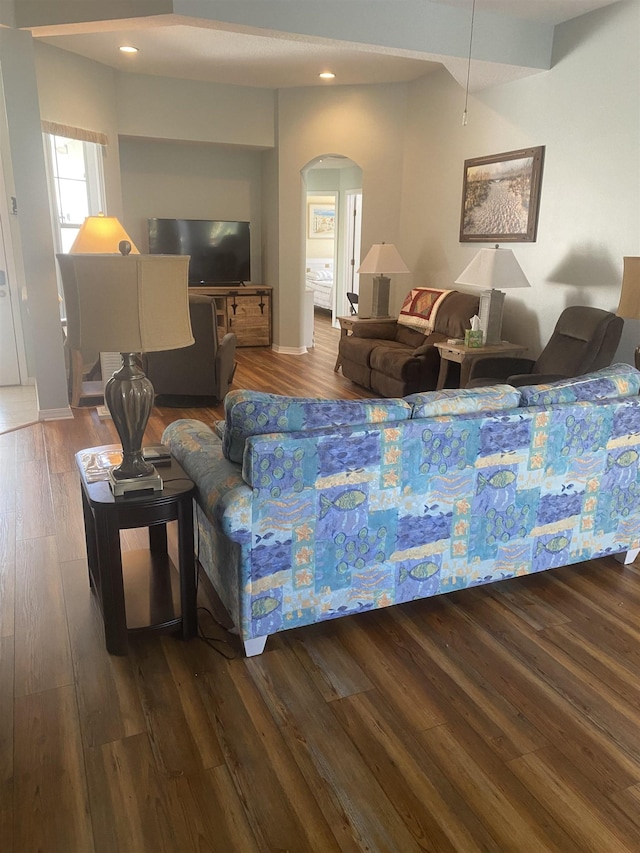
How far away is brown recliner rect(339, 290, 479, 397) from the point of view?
5363 millimetres

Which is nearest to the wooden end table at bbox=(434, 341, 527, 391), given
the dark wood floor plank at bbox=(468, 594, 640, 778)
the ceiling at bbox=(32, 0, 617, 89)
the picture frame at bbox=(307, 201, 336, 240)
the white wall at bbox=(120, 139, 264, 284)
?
the ceiling at bbox=(32, 0, 617, 89)

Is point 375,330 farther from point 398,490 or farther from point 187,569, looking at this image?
point 187,569

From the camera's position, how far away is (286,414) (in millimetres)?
2047

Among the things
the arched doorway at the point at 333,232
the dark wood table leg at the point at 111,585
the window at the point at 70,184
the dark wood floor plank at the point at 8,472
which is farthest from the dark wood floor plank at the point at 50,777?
the arched doorway at the point at 333,232

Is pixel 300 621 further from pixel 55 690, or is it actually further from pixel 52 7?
pixel 52 7

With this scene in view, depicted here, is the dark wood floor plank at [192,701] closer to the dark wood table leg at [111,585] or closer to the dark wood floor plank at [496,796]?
the dark wood table leg at [111,585]

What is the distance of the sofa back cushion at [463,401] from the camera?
224cm

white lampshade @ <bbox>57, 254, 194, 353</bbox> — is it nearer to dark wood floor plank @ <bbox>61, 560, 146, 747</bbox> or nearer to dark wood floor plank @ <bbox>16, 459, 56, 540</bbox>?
dark wood floor plank @ <bbox>61, 560, 146, 747</bbox>

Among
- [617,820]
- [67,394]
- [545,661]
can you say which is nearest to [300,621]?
[545,661]

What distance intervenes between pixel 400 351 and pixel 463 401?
337 centimetres

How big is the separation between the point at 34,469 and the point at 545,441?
10.1ft

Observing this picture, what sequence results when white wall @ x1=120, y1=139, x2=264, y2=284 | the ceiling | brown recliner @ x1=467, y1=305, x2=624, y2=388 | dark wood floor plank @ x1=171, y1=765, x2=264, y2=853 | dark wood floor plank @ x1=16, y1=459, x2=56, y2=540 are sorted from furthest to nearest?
white wall @ x1=120, y1=139, x2=264, y2=284 → the ceiling → brown recliner @ x1=467, y1=305, x2=624, y2=388 → dark wood floor plank @ x1=16, y1=459, x2=56, y2=540 → dark wood floor plank @ x1=171, y1=765, x2=264, y2=853

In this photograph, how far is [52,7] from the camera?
161 inches

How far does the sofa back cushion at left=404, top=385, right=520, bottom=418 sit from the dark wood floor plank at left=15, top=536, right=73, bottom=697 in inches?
59.8
